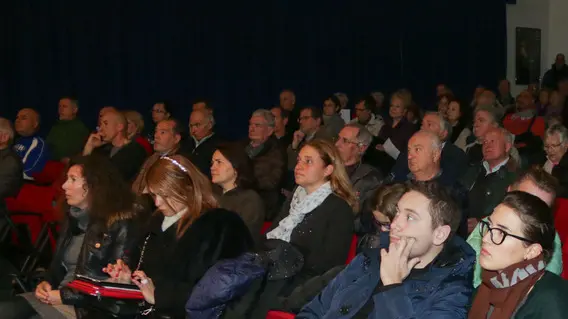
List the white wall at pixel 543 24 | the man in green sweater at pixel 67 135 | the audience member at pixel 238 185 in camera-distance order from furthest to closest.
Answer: the white wall at pixel 543 24, the man in green sweater at pixel 67 135, the audience member at pixel 238 185

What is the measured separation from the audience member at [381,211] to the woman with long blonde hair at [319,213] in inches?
4.8

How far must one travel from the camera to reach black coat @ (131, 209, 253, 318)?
12.6ft

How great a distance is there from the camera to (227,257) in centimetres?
386

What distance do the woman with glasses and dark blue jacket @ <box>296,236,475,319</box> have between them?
0.14 metres

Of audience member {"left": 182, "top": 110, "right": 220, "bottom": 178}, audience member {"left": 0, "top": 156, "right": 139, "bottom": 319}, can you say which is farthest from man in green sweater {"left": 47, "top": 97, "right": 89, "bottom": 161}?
audience member {"left": 0, "top": 156, "right": 139, "bottom": 319}

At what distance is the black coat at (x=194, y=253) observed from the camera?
3.83 meters

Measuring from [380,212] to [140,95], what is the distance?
7.30m

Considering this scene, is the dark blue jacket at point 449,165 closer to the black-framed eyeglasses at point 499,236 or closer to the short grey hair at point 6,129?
the black-framed eyeglasses at point 499,236

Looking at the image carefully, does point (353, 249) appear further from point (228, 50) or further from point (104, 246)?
point (228, 50)

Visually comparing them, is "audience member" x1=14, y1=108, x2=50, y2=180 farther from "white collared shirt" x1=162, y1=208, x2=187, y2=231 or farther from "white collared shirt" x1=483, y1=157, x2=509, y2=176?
"white collared shirt" x1=483, y1=157, x2=509, y2=176

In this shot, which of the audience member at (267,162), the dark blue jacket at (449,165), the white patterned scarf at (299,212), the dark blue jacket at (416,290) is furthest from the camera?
the audience member at (267,162)

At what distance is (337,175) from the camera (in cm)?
463

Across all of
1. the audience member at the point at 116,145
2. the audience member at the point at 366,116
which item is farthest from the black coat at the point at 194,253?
the audience member at the point at 366,116

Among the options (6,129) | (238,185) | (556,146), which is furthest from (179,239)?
(556,146)
